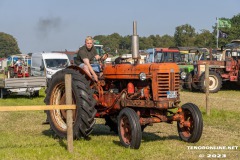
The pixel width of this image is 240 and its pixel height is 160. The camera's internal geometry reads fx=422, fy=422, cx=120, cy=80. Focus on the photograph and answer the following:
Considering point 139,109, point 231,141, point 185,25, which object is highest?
point 185,25

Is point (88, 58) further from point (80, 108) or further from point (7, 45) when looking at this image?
point (7, 45)

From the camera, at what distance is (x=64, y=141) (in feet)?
24.4

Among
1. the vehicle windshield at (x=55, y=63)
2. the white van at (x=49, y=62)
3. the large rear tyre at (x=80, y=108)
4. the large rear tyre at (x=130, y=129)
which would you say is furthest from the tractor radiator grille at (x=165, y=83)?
the vehicle windshield at (x=55, y=63)

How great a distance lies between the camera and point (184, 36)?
227ft

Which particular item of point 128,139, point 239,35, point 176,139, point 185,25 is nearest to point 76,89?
point 128,139

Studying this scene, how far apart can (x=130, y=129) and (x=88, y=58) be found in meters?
1.86

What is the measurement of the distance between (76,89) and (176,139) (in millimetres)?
2008

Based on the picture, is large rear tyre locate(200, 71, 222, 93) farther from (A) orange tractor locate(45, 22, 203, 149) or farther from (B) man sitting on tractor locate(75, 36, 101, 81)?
(A) orange tractor locate(45, 22, 203, 149)

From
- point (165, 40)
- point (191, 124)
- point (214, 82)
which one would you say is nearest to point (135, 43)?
point (191, 124)

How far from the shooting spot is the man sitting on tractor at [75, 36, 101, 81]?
769cm

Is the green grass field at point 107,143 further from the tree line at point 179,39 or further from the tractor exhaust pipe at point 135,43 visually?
the tree line at point 179,39

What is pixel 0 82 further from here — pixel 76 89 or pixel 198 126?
pixel 198 126

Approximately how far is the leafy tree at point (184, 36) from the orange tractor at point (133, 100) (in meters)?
58.5

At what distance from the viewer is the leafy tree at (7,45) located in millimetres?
113750
